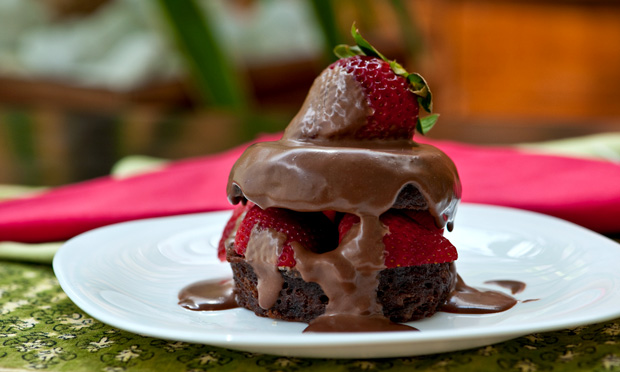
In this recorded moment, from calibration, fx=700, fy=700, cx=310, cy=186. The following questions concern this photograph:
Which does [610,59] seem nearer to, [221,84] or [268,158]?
[221,84]

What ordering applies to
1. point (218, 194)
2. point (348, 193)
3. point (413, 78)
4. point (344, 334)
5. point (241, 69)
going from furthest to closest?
1. point (241, 69)
2. point (218, 194)
3. point (413, 78)
4. point (348, 193)
5. point (344, 334)

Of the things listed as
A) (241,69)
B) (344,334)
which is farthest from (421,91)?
(241,69)

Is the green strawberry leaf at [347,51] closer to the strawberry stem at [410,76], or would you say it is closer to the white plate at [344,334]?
the strawberry stem at [410,76]

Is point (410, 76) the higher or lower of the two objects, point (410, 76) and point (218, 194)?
the higher

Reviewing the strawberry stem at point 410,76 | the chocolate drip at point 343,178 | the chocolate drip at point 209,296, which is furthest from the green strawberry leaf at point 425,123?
the chocolate drip at point 209,296

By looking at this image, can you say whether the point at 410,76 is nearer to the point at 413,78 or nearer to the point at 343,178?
the point at 413,78

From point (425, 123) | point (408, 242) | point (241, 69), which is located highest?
point (425, 123)

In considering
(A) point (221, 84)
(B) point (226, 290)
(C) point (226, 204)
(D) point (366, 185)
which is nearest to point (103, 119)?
(A) point (221, 84)
